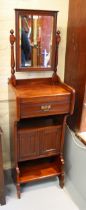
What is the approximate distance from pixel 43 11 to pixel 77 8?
9.9 inches

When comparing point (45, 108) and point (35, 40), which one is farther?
point (35, 40)

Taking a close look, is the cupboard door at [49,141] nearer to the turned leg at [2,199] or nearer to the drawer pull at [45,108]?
the drawer pull at [45,108]

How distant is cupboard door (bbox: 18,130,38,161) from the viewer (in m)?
1.73

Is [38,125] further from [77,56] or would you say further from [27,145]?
[77,56]

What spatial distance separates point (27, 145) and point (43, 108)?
14.7 inches

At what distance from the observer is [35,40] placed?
5.61 feet

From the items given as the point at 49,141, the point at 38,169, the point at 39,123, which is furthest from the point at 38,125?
the point at 38,169

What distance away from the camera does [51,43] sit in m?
1.77

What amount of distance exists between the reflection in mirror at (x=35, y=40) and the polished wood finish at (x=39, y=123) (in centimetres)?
5

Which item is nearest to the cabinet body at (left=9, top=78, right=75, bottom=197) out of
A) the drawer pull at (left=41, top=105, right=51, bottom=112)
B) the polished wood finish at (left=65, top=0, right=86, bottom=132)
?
the drawer pull at (left=41, top=105, right=51, bottom=112)

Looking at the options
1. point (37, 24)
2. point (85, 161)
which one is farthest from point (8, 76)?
point (85, 161)

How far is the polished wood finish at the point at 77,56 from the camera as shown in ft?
5.31

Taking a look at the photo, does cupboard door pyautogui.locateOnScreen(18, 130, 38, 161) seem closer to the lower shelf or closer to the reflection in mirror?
the lower shelf

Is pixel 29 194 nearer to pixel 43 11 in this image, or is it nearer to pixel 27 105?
pixel 27 105
